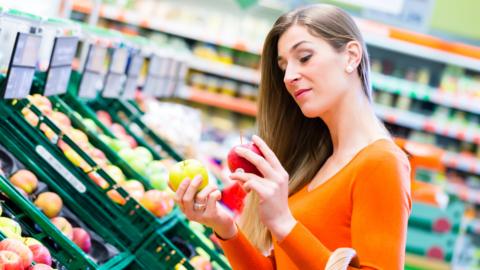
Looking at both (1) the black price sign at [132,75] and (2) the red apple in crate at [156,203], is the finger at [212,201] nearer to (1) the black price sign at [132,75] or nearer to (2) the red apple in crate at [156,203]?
(2) the red apple in crate at [156,203]

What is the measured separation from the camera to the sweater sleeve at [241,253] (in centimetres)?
192

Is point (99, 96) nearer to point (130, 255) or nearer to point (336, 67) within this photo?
point (130, 255)

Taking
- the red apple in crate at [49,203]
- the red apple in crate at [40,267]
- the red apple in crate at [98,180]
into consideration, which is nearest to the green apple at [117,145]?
the red apple in crate at [98,180]

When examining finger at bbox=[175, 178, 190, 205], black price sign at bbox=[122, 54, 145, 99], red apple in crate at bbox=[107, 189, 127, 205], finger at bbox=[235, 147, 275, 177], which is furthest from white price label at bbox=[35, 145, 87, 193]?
Result: black price sign at bbox=[122, 54, 145, 99]

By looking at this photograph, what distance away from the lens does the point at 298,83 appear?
1782 millimetres

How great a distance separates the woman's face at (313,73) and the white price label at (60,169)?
0.93m

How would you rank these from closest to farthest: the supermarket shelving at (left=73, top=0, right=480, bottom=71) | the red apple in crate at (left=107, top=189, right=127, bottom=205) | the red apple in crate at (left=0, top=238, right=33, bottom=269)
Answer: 1. the red apple in crate at (left=0, top=238, right=33, bottom=269)
2. the red apple in crate at (left=107, top=189, right=127, bottom=205)
3. the supermarket shelving at (left=73, top=0, right=480, bottom=71)

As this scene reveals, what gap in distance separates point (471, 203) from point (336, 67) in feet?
24.2

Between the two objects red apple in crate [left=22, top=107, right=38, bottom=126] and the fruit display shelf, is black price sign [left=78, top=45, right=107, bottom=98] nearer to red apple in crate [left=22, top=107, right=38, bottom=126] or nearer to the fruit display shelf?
red apple in crate [left=22, top=107, right=38, bottom=126]

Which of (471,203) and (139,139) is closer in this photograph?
(139,139)

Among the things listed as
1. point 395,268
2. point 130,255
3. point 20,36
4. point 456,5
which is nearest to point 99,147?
point 130,255

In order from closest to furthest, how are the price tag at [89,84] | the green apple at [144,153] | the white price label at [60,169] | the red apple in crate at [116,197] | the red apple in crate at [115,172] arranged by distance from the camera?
the white price label at [60,169] → the red apple in crate at [116,197] → the red apple in crate at [115,172] → the price tag at [89,84] → the green apple at [144,153]

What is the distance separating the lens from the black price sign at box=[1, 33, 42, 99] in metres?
2.12

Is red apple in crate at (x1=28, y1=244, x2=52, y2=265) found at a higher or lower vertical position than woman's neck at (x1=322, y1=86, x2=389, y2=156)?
lower
